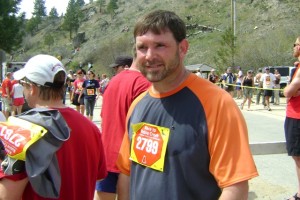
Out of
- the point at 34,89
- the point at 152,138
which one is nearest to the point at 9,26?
the point at 34,89

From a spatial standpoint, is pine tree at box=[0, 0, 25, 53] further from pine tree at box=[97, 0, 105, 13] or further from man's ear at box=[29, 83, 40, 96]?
pine tree at box=[97, 0, 105, 13]

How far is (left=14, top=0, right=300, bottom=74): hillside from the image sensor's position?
41.4 m

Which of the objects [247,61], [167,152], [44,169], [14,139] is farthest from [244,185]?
[247,61]

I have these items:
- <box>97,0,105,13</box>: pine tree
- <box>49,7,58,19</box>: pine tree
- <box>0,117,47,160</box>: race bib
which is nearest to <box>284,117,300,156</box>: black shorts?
<box>0,117,47,160</box>: race bib

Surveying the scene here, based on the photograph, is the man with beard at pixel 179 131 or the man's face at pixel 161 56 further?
the man's face at pixel 161 56

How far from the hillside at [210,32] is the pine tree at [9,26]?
21433 mm

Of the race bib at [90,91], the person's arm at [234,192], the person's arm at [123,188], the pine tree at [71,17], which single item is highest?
the pine tree at [71,17]

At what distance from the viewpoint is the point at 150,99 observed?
2.32 meters

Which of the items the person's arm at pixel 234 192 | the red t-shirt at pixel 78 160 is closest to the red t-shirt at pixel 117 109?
the red t-shirt at pixel 78 160

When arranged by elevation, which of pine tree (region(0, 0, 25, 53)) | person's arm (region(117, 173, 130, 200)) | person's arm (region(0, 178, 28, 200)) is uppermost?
pine tree (region(0, 0, 25, 53))

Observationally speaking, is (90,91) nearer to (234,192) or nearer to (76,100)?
(76,100)

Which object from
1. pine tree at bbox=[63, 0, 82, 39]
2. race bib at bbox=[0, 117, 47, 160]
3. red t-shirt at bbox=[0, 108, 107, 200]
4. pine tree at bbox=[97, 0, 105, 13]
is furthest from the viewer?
pine tree at bbox=[97, 0, 105, 13]

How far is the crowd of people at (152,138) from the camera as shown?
199 centimetres

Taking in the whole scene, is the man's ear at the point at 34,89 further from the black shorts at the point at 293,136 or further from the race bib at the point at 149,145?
the black shorts at the point at 293,136
